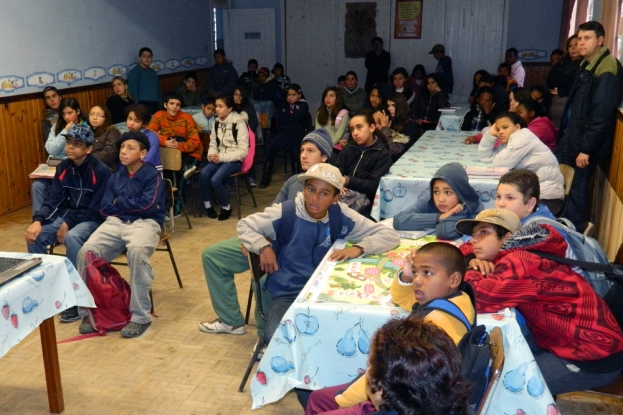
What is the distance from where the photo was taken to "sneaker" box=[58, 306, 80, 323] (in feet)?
11.8

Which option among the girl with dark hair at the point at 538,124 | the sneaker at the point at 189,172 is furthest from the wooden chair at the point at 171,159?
the girl with dark hair at the point at 538,124

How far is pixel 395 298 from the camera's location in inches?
82.1

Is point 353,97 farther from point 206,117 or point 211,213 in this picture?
point 211,213

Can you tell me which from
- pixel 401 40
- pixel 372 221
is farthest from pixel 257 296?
pixel 401 40

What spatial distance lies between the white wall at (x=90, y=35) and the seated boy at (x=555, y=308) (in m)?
5.17

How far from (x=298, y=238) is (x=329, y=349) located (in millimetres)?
771

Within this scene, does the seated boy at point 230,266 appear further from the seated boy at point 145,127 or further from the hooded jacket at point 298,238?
the seated boy at point 145,127

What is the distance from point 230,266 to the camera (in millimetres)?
3188

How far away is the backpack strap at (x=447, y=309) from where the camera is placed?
1783 mm

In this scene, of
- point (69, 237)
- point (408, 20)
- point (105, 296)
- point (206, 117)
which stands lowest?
point (105, 296)

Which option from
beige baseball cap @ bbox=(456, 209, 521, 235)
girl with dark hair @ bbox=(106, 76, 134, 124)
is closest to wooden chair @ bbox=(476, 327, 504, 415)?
beige baseball cap @ bbox=(456, 209, 521, 235)

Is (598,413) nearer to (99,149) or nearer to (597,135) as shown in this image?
(597,135)

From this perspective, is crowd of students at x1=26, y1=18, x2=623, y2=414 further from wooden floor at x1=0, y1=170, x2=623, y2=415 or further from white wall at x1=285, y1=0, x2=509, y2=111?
white wall at x1=285, y1=0, x2=509, y2=111

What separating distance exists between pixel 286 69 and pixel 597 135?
7.64m
